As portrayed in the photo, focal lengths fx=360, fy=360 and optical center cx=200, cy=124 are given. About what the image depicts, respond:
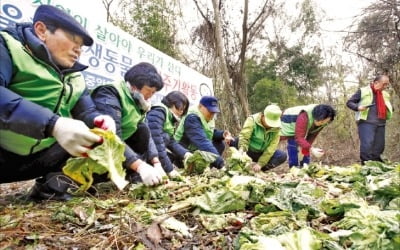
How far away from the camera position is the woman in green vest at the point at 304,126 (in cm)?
462

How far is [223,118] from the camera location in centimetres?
821

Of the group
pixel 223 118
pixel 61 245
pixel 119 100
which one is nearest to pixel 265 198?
pixel 61 245

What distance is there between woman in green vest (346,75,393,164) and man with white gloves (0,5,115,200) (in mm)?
4023

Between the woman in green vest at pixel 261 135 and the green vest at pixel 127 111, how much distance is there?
1833 millimetres

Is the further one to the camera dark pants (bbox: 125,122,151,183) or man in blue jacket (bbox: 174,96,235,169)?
man in blue jacket (bbox: 174,96,235,169)

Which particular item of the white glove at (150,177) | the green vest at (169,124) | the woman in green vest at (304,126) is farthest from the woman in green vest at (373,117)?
the white glove at (150,177)

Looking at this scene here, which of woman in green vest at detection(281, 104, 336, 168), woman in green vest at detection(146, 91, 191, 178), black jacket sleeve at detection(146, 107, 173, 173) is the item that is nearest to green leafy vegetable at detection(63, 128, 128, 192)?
woman in green vest at detection(146, 91, 191, 178)

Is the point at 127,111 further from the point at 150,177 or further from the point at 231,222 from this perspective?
the point at 231,222

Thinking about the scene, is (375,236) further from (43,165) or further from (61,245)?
(43,165)

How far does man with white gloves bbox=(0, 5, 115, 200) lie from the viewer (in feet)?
4.75

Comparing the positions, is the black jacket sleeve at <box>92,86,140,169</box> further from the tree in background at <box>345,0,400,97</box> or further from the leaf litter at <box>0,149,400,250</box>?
the tree in background at <box>345,0,400,97</box>

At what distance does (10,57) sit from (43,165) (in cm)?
70

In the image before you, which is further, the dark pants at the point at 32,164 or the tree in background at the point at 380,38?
the tree in background at the point at 380,38

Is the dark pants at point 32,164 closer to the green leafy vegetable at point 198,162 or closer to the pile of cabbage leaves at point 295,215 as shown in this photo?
the pile of cabbage leaves at point 295,215
